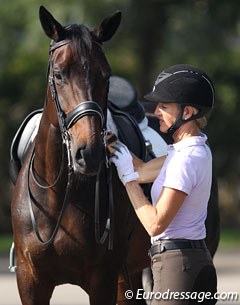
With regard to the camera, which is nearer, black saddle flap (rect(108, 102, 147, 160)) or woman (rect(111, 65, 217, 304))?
woman (rect(111, 65, 217, 304))

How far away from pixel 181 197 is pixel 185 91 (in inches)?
21.4

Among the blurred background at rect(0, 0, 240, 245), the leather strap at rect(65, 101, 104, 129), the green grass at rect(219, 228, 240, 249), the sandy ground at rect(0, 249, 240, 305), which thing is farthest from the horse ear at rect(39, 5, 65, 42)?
the blurred background at rect(0, 0, 240, 245)

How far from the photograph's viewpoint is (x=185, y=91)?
201 inches

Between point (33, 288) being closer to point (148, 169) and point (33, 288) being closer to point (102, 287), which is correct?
point (102, 287)

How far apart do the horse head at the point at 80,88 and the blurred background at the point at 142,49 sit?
1577 cm

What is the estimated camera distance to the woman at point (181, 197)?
4973 mm

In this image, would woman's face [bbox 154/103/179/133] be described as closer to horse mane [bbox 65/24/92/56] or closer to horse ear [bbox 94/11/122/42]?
horse mane [bbox 65/24/92/56]

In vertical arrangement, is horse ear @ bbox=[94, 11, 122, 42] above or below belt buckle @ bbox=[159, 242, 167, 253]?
Result: above

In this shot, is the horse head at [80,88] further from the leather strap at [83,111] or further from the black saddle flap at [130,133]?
the black saddle flap at [130,133]

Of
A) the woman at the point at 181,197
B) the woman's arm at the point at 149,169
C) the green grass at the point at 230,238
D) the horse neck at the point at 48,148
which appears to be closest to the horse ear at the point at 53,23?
the horse neck at the point at 48,148

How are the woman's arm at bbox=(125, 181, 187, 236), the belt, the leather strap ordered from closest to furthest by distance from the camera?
the woman's arm at bbox=(125, 181, 187, 236), the belt, the leather strap

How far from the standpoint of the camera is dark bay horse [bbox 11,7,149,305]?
633 cm

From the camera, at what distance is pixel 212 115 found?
84.6 ft

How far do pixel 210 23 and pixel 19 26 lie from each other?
502 centimetres
